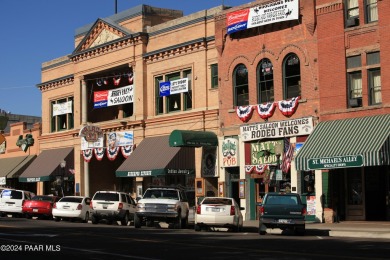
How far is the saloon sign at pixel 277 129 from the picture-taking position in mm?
34281

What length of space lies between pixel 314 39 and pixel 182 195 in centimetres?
978

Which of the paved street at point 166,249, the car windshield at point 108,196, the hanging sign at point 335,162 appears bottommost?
the paved street at point 166,249

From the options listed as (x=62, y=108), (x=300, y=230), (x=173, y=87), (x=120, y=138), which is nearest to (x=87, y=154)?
(x=120, y=138)

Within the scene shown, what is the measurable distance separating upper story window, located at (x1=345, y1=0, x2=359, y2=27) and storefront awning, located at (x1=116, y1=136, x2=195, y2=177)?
12861 millimetres

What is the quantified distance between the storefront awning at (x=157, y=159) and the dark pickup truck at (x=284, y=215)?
13520 millimetres

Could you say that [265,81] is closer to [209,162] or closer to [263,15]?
[263,15]

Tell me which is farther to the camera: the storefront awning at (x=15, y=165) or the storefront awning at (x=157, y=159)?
the storefront awning at (x=15, y=165)

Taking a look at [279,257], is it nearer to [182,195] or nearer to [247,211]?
[182,195]

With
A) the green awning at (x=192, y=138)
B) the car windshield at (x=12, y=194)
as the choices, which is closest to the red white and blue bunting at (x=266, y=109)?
the green awning at (x=192, y=138)

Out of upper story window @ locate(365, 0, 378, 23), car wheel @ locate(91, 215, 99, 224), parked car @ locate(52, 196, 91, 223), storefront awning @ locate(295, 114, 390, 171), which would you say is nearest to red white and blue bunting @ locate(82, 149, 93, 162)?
parked car @ locate(52, 196, 91, 223)

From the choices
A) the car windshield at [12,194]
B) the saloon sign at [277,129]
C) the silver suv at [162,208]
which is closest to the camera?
the silver suv at [162,208]

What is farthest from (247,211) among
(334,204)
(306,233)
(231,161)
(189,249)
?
(189,249)

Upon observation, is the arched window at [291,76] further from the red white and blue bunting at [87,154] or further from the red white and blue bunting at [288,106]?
the red white and blue bunting at [87,154]

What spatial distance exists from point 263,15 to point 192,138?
740 centimetres
